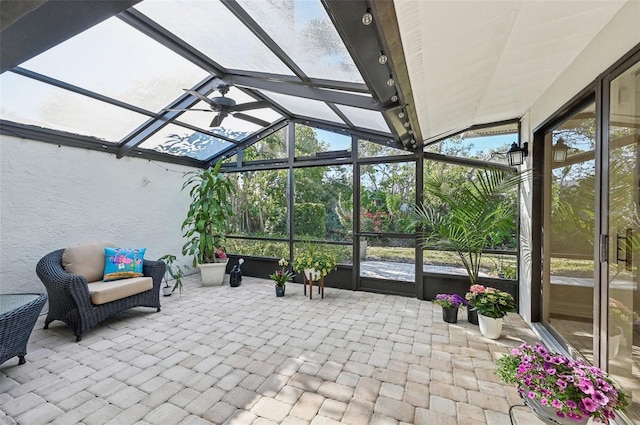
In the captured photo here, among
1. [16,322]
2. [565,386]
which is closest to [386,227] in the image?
[565,386]

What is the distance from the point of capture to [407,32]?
161 cm

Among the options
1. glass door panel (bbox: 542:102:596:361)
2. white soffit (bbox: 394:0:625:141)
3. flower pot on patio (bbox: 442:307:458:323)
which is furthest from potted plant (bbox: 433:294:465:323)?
white soffit (bbox: 394:0:625:141)

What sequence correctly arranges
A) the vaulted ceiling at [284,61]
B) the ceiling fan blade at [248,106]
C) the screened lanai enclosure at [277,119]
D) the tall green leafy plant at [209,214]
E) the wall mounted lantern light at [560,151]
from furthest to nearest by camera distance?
the tall green leafy plant at [209,214]
the ceiling fan blade at [248,106]
the wall mounted lantern light at [560,151]
the screened lanai enclosure at [277,119]
the vaulted ceiling at [284,61]

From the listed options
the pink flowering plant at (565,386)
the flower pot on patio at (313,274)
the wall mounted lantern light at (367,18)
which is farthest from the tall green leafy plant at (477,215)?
the wall mounted lantern light at (367,18)

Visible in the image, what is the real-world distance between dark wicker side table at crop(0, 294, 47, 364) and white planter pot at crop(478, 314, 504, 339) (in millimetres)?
4617

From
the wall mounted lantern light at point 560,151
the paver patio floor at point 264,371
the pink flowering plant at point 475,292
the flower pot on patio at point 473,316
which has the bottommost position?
the paver patio floor at point 264,371

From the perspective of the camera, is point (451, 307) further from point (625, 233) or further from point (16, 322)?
point (16, 322)

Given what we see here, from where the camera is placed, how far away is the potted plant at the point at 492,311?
9.76ft

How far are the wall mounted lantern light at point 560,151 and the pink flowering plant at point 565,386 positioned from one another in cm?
216

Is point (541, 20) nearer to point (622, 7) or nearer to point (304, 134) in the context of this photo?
point (622, 7)

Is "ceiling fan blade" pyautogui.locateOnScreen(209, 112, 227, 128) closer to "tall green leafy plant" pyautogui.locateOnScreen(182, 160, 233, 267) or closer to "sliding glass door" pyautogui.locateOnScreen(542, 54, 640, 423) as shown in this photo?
"tall green leafy plant" pyautogui.locateOnScreen(182, 160, 233, 267)

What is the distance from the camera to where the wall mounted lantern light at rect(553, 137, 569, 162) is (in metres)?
2.72

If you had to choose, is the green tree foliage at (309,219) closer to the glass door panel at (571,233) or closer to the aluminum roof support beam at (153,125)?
the aluminum roof support beam at (153,125)

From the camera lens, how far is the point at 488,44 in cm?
184
